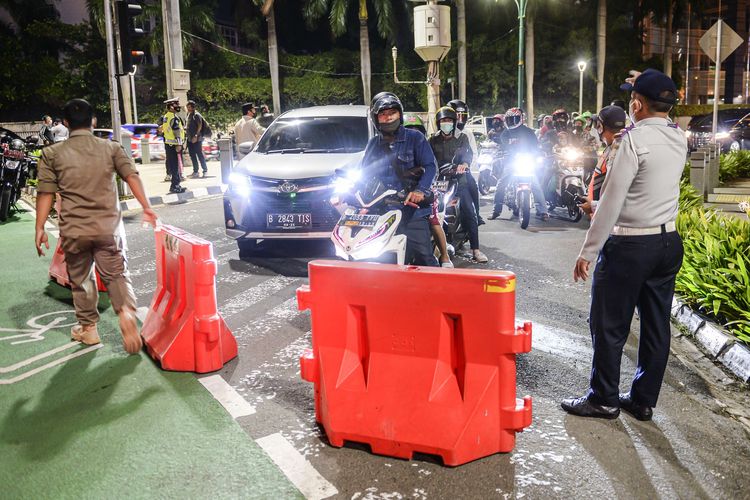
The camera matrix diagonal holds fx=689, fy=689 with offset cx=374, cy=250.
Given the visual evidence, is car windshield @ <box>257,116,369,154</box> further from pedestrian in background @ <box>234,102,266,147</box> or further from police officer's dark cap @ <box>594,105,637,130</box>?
pedestrian in background @ <box>234,102,266,147</box>

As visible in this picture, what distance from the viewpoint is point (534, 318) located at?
6312 mm

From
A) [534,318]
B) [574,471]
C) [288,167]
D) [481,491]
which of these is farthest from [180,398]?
[288,167]

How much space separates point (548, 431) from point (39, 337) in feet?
14.3

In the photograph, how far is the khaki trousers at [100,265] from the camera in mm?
5215

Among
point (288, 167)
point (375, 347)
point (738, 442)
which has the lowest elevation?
point (738, 442)

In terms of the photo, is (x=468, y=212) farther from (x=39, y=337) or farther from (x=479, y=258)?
(x=39, y=337)

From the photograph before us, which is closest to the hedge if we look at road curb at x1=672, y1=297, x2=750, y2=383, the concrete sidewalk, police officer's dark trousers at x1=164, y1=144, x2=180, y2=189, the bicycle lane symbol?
road curb at x1=672, y1=297, x2=750, y2=383

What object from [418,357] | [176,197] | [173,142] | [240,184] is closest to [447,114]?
[240,184]

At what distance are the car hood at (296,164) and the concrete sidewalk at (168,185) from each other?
4419 mm

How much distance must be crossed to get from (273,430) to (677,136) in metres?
2.83

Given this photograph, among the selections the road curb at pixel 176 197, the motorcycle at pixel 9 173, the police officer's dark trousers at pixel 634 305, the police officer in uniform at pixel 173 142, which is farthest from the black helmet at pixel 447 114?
the police officer in uniform at pixel 173 142

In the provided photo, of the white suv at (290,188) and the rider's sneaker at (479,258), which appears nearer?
the white suv at (290,188)

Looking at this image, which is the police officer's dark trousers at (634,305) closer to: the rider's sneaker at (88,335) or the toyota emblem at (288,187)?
the rider's sneaker at (88,335)

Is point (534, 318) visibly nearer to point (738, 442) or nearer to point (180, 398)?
point (738, 442)
